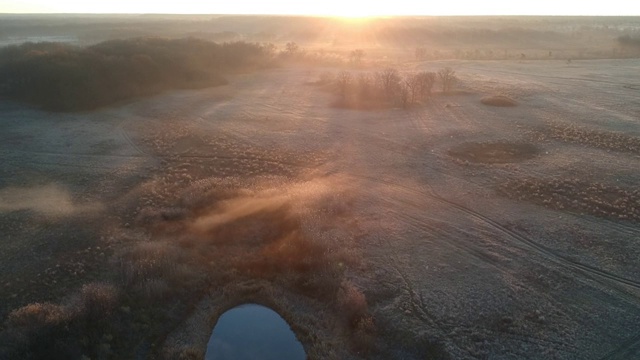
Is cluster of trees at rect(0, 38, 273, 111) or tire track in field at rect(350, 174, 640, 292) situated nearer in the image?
tire track in field at rect(350, 174, 640, 292)

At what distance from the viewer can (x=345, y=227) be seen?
15.0 meters

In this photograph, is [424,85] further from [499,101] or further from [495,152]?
[495,152]

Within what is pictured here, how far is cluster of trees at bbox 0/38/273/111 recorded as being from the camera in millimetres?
29438

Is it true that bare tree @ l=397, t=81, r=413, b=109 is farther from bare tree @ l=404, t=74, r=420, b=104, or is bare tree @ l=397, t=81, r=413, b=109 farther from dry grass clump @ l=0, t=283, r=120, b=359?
dry grass clump @ l=0, t=283, r=120, b=359

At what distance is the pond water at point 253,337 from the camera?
407 inches

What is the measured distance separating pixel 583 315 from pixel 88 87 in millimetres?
28502

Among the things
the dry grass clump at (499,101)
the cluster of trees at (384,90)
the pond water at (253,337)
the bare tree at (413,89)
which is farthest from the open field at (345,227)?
the bare tree at (413,89)

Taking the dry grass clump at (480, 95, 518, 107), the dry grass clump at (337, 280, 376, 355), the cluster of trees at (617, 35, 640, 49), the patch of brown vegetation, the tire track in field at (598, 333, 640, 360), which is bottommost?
the tire track in field at (598, 333, 640, 360)

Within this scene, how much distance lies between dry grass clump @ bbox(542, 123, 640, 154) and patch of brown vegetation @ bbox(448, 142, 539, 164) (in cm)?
251

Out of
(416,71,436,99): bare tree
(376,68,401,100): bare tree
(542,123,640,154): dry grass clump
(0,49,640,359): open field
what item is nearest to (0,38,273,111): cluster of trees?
(0,49,640,359): open field

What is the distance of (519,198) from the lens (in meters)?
16.9

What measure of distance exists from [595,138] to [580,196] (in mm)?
7715

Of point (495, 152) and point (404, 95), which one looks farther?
point (404, 95)

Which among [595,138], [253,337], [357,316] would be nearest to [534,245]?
[357,316]
